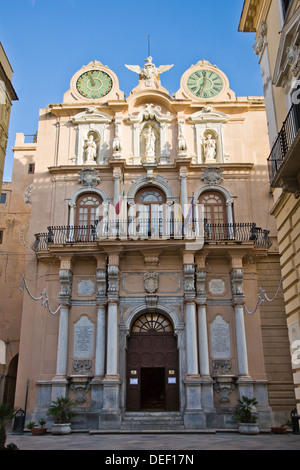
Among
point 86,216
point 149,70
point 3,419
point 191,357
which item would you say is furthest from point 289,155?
point 149,70

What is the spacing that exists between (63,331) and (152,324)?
372 cm

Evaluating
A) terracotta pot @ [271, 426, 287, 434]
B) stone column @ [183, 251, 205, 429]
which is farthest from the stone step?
terracotta pot @ [271, 426, 287, 434]

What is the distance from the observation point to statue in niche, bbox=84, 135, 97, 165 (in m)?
21.2

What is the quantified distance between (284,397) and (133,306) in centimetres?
680

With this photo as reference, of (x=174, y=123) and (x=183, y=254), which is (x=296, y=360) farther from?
(x=174, y=123)

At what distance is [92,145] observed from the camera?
21.4 m

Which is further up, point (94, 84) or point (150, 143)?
point (94, 84)

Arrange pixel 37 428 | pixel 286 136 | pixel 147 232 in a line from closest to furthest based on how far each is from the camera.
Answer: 1. pixel 286 136
2. pixel 37 428
3. pixel 147 232

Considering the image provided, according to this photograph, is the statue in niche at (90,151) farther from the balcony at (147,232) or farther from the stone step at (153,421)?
the stone step at (153,421)

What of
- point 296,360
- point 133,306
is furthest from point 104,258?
point 296,360

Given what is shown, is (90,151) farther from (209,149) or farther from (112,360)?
(112,360)

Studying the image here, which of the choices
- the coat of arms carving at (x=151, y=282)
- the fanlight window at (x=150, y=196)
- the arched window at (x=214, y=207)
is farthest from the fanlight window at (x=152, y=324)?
the fanlight window at (x=150, y=196)

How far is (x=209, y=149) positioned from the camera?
21.1m

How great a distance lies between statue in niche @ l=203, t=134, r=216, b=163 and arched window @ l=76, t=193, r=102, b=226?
5.26 m
